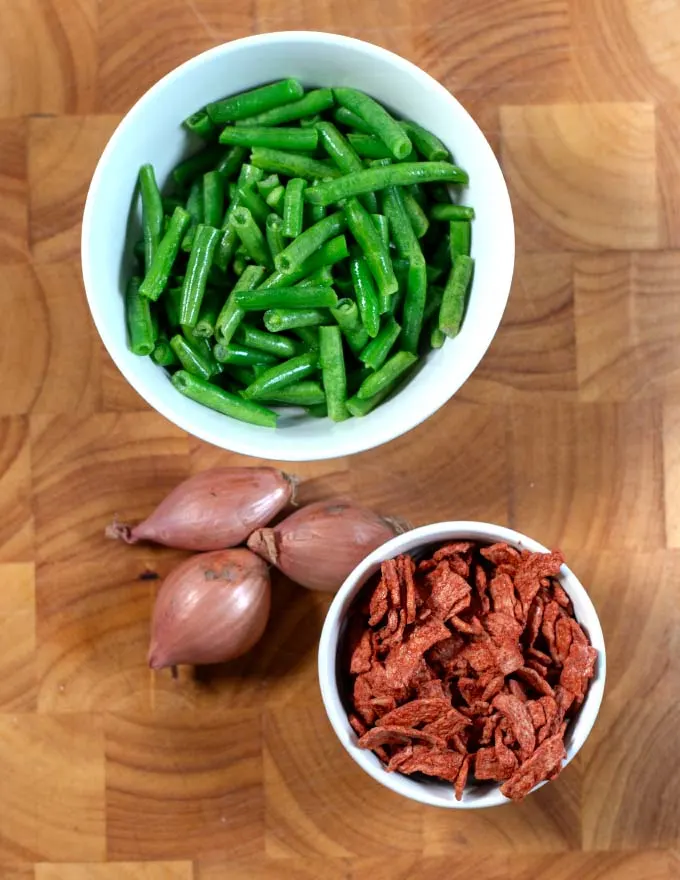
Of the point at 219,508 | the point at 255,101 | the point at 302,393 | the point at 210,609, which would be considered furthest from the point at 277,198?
the point at 210,609

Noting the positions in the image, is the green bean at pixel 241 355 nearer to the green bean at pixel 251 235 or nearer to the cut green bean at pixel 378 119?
the green bean at pixel 251 235

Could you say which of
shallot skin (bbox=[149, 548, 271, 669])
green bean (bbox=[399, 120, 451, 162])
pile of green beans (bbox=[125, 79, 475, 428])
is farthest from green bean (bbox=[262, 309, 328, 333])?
shallot skin (bbox=[149, 548, 271, 669])

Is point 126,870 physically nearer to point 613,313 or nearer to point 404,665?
point 404,665

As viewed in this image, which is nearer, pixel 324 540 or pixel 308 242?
pixel 308 242

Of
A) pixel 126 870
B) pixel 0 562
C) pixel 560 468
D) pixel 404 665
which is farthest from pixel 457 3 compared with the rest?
pixel 126 870

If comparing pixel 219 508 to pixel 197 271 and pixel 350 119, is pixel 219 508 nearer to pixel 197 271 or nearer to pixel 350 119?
pixel 197 271

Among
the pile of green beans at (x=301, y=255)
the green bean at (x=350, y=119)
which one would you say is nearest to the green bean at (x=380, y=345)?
the pile of green beans at (x=301, y=255)
